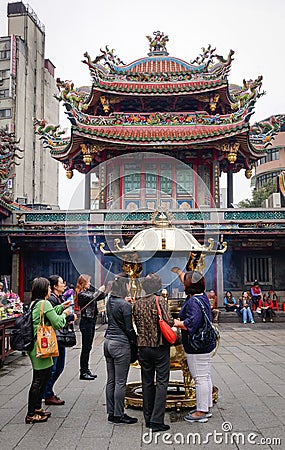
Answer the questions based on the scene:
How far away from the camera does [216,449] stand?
4.69 m

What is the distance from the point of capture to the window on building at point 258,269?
66.4 feet

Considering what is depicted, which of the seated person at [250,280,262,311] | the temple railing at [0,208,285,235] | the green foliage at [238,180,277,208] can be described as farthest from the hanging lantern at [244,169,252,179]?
the green foliage at [238,180,277,208]

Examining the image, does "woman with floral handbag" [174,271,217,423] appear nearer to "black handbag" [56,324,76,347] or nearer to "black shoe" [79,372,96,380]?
"black handbag" [56,324,76,347]

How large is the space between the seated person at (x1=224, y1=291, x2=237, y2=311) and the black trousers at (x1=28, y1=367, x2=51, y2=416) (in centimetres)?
1394

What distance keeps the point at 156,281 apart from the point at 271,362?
519 cm

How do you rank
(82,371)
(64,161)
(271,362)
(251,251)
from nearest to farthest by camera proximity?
(82,371) < (271,362) < (251,251) < (64,161)

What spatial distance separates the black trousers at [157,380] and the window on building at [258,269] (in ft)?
50.5

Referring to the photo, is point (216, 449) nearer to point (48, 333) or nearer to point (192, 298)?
point (192, 298)

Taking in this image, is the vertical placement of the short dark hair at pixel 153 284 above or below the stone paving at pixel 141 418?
above

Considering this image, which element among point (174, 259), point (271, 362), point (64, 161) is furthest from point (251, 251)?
point (174, 259)

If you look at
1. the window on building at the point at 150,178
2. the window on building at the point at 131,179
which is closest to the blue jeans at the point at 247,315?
the window on building at the point at 150,178

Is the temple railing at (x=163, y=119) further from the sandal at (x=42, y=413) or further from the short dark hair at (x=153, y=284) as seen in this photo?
the sandal at (x=42, y=413)

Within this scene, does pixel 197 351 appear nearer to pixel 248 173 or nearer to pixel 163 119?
pixel 163 119

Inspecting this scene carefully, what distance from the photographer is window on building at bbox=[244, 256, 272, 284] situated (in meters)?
20.2
